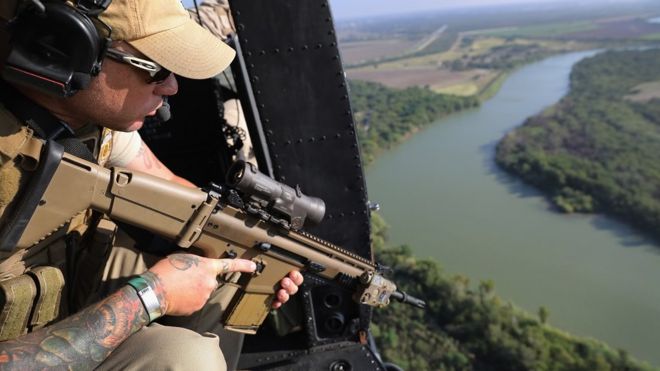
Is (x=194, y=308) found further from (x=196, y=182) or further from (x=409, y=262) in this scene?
(x=409, y=262)

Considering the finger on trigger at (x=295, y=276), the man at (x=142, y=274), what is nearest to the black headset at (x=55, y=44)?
the man at (x=142, y=274)

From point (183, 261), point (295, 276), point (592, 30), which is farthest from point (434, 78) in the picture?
point (183, 261)

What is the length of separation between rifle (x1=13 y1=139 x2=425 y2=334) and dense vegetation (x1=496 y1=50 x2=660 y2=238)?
71.1 feet

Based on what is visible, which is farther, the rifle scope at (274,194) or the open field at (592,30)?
the open field at (592,30)

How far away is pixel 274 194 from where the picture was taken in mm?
1874

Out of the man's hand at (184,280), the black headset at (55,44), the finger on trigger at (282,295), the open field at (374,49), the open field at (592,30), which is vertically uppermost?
the black headset at (55,44)

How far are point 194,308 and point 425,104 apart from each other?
36.9 metres

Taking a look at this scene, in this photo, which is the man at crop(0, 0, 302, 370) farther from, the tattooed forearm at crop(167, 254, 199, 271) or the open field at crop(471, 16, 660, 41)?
the open field at crop(471, 16, 660, 41)

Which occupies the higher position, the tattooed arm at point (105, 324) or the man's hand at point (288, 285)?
the tattooed arm at point (105, 324)

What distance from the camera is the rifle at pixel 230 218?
147cm

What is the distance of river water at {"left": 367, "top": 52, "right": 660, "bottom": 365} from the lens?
15.7m

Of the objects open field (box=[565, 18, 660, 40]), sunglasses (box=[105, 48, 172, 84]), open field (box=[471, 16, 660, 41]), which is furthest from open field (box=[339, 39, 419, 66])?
sunglasses (box=[105, 48, 172, 84])

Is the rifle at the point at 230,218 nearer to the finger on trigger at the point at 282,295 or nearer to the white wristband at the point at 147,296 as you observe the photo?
the finger on trigger at the point at 282,295

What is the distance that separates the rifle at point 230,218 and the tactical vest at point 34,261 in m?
0.06
